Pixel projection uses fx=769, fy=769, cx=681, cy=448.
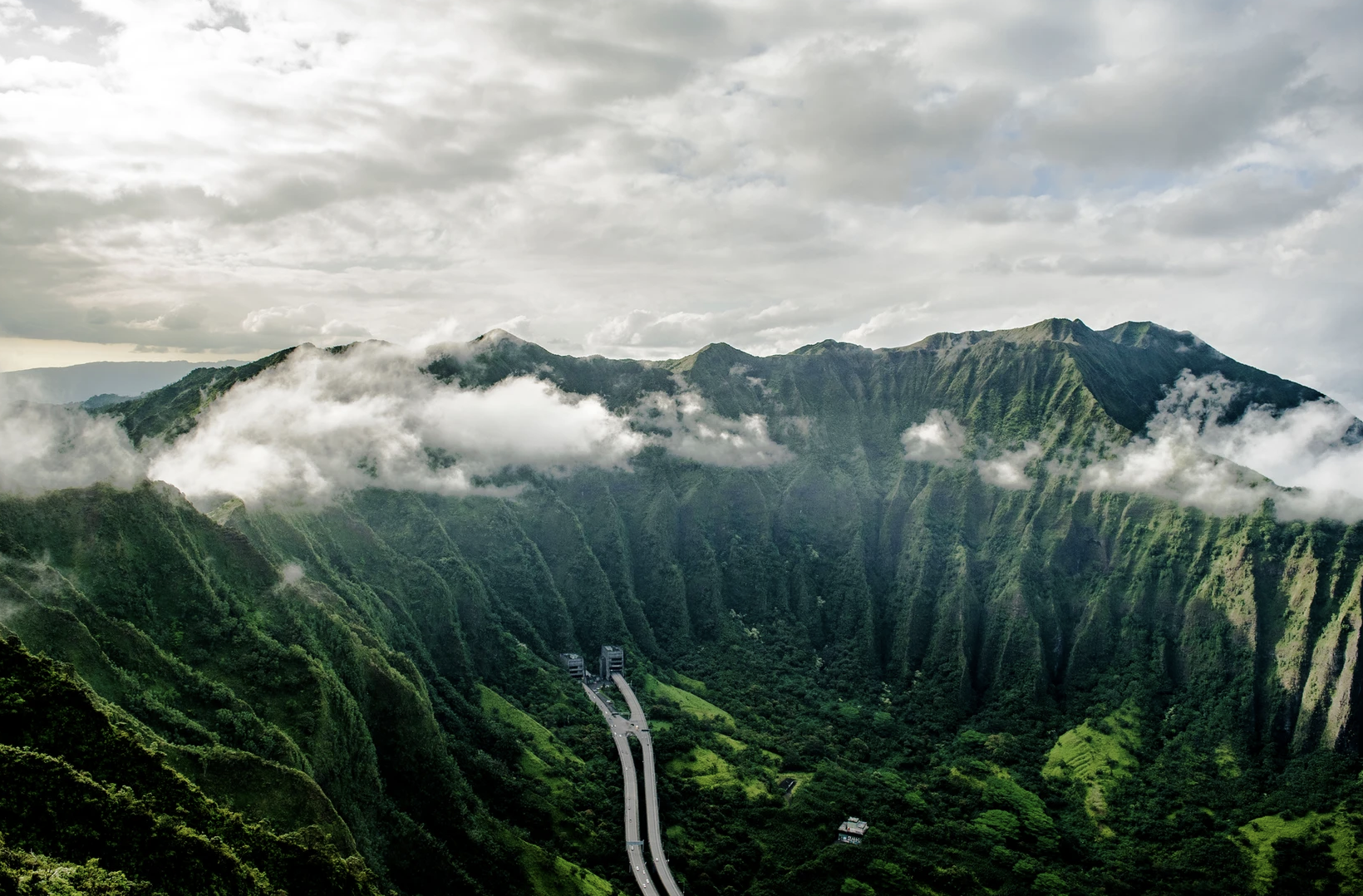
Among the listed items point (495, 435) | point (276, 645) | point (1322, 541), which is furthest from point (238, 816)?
point (1322, 541)

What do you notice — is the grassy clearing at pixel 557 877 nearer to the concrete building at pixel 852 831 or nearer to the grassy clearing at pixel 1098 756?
the concrete building at pixel 852 831

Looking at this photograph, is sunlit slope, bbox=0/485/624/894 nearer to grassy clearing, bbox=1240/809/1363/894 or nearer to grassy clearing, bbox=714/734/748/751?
grassy clearing, bbox=714/734/748/751

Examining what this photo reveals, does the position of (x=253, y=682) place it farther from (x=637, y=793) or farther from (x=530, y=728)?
(x=637, y=793)

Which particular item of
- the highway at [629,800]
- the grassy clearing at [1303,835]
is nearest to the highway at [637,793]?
the highway at [629,800]

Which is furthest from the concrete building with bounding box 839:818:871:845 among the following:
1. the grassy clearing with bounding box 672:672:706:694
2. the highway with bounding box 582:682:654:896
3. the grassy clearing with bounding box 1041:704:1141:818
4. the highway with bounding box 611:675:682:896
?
the grassy clearing with bounding box 672:672:706:694

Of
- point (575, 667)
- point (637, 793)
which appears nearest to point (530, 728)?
point (637, 793)

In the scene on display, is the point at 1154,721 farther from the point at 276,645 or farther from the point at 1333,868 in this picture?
the point at 276,645

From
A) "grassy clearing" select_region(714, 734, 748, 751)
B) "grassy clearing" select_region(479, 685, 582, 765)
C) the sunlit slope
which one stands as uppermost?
the sunlit slope
